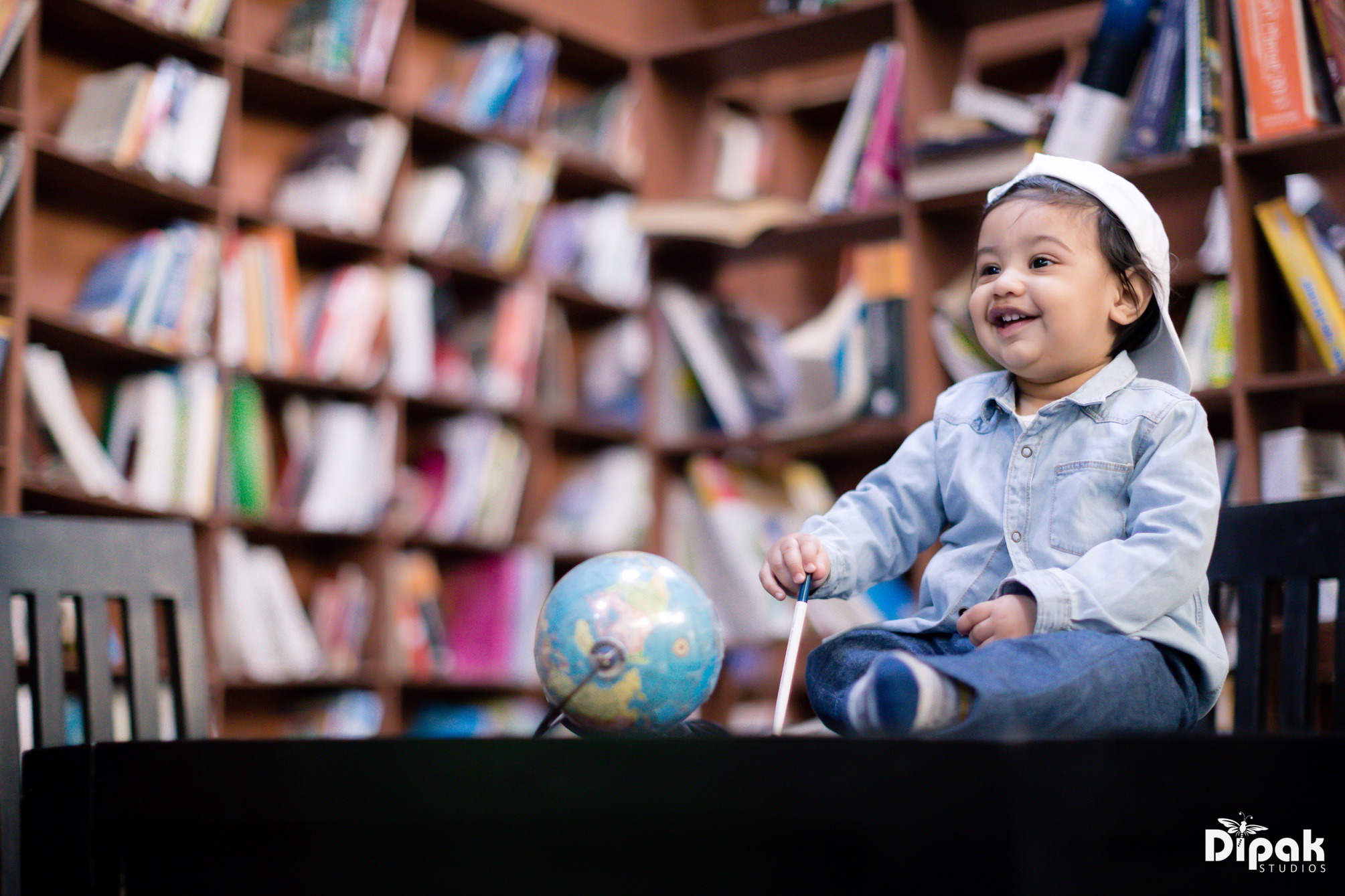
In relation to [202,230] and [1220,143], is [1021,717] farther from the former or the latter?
[202,230]

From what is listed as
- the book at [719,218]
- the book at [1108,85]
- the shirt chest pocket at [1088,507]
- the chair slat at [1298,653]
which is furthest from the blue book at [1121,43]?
the shirt chest pocket at [1088,507]

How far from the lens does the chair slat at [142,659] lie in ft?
5.08

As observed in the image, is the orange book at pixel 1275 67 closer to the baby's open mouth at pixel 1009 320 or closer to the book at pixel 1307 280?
the book at pixel 1307 280

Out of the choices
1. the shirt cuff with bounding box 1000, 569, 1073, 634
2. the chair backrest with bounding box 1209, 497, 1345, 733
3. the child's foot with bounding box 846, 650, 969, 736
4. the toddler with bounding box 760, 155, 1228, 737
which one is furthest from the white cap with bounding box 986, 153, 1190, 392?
the child's foot with bounding box 846, 650, 969, 736

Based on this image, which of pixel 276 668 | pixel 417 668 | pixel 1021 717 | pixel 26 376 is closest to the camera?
pixel 1021 717

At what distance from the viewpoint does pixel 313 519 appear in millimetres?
3221

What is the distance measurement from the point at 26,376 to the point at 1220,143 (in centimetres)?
248

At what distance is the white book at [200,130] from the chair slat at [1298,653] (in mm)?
2536


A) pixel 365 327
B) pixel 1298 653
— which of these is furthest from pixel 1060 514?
pixel 365 327

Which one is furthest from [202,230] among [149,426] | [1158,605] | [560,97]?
[1158,605]

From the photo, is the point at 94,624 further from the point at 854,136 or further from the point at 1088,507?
the point at 854,136

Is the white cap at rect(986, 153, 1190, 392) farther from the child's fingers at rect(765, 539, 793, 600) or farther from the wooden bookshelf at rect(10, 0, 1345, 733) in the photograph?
the wooden bookshelf at rect(10, 0, 1345, 733)

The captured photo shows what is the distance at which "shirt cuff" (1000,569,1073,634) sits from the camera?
44.9 inches

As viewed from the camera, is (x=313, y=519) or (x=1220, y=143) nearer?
(x=1220, y=143)
